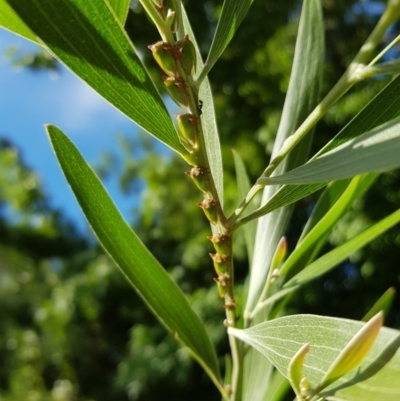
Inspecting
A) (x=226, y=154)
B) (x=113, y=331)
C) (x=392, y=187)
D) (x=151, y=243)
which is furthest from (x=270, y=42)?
(x=113, y=331)

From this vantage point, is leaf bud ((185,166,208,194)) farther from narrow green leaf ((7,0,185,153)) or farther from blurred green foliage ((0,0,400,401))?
blurred green foliage ((0,0,400,401))

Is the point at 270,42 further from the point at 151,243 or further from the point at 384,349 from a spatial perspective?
the point at 384,349

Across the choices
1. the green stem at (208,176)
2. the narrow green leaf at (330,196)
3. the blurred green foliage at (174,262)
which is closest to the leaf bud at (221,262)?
the green stem at (208,176)

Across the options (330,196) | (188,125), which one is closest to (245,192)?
(330,196)

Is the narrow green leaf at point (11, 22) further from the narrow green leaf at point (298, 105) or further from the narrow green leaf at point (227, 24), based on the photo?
the narrow green leaf at point (298, 105)

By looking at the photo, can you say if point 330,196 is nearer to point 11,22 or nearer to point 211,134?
point 211,134
